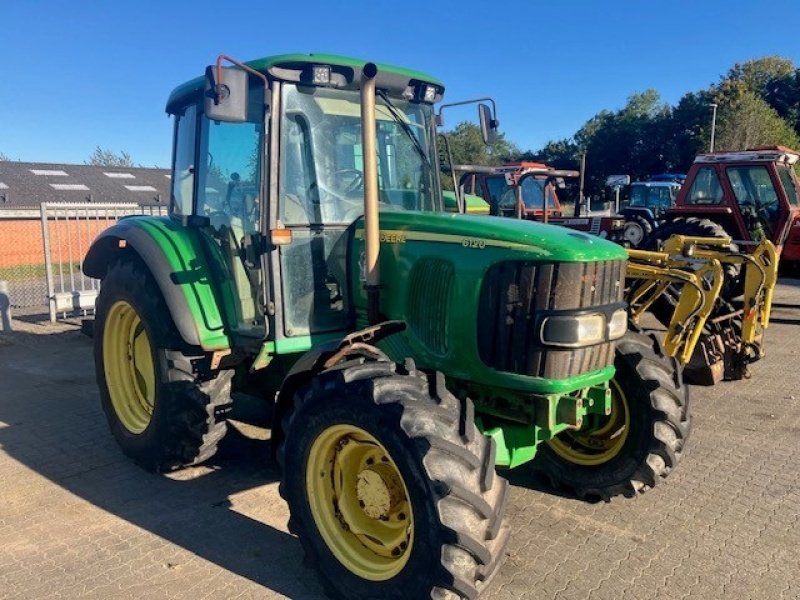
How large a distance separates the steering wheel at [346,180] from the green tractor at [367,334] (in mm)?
13

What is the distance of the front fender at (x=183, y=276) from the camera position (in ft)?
13.1

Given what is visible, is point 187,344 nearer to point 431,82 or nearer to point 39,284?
point 431,82

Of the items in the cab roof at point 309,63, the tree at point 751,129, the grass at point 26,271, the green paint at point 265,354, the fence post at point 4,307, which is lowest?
the grass at point 26,271

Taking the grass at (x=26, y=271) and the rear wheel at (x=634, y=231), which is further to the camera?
the grass at (x=26, y=271)

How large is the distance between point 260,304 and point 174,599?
1.54 m

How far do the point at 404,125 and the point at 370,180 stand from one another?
1024mm

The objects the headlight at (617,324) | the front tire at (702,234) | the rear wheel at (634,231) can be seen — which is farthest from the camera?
the rear wheel at (634,231)

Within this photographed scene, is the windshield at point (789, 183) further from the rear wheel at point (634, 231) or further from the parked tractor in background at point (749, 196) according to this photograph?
the rear wheel at point (634, 231)

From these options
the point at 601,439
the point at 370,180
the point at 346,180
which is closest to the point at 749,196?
the point at 601,439

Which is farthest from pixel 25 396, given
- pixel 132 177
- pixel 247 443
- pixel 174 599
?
pixel 132 177

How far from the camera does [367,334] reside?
3.31m

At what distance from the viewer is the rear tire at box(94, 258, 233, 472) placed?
4094mm

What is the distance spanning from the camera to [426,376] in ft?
9.85

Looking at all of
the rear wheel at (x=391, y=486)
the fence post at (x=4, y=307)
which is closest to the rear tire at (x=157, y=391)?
the rear wheel at (x=391, y=486)
